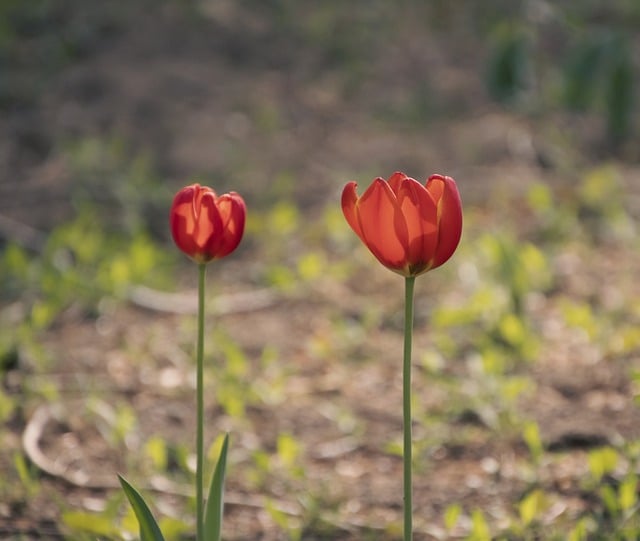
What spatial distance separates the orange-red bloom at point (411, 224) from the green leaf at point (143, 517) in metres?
0.50

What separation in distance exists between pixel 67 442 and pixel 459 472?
0.98 m

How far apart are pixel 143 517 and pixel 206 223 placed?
0.46 m

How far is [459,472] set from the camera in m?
2.71

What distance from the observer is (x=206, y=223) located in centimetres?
184

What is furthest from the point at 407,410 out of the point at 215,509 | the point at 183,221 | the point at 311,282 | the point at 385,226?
the point at 311,282

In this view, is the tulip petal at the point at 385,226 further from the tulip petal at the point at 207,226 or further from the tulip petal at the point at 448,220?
the tulip petal at the point at 207,226

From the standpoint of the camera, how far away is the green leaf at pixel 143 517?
1.71 m

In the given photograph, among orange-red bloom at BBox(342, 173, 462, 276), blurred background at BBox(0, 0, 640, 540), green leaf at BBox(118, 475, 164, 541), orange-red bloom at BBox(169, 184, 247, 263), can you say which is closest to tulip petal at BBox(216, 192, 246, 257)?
orange-red bloom at BBox(169, 184, 247, 263)

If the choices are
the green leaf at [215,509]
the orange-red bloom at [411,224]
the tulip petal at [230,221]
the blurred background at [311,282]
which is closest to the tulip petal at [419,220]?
the orange-red bloom at [411,224]

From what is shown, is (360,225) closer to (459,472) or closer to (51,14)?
(459,472)

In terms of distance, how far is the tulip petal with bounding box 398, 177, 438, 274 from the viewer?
5.31 ft

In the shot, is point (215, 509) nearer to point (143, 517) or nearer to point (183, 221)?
point (143, 517)

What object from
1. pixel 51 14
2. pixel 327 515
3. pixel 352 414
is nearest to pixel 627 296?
pixel 352 414

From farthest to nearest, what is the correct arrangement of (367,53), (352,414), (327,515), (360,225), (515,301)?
1. (367,53)
2. (515,301)
3. (352,414)
4. (327,515)
5. (360,225)
